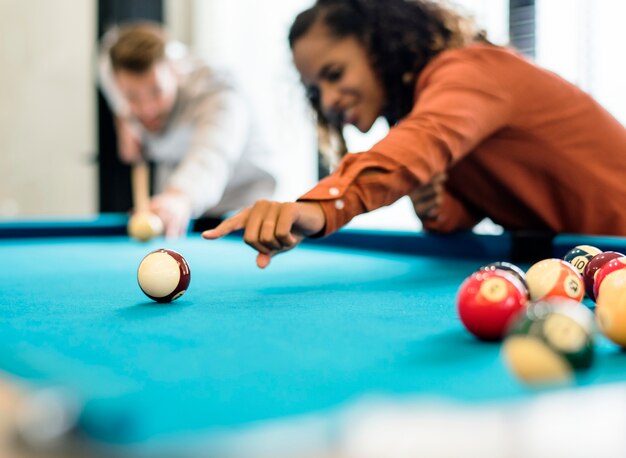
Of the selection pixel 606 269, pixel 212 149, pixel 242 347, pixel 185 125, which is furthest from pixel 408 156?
pixel 185 125

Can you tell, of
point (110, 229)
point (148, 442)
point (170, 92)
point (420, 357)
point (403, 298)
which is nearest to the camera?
point (148, 442)

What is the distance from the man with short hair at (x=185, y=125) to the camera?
3.51 m

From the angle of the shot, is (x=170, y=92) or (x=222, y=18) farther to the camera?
(x=222, y=18)

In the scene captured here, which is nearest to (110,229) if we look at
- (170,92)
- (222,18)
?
(170,92)

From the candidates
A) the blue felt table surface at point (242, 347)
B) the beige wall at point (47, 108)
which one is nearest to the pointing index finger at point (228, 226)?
the blue felt table surface at point (242, 347)

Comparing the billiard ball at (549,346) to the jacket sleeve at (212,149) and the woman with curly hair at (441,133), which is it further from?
the jacket sleeve at (212,149)

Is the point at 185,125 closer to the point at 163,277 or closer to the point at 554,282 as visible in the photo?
the point at 163,277

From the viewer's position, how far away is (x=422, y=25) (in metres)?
2.73

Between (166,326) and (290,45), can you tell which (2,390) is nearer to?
(166,326)

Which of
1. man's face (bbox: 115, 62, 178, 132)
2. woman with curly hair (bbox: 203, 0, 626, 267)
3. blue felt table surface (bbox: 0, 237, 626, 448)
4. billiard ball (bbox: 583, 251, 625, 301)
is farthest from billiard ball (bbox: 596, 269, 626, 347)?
man's face (bbox: 115, 62, 178, 132)

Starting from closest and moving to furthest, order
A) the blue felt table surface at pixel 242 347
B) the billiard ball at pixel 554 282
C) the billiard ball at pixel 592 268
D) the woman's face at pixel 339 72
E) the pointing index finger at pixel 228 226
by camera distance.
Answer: the blue felt table surface at pixel 242 347 → the billiard ball at pixel 554 282 → the billiard ball at pixel 592 268 → the pointing index finger at pixel 228 226 → the woman's face at pixel 339 72

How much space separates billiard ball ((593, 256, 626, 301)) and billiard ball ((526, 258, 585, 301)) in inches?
1.2

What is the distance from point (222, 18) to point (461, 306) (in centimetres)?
650

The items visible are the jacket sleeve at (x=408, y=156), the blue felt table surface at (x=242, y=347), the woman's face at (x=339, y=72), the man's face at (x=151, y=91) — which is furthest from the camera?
the man's face at (x=151, y=91)
